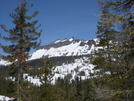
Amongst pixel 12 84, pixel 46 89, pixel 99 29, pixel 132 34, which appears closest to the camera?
pixel 132 34

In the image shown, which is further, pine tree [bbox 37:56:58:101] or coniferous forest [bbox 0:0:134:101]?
pine tree [bbox 37:56:58:101]

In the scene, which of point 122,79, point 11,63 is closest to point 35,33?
point 11,63

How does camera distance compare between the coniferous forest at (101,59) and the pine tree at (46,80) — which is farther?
the pine tree at (46,80)

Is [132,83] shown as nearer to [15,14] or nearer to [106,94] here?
[106,94]

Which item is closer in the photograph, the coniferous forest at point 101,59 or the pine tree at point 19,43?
the coniferous forest at point 101,59

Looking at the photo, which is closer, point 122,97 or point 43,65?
point 122,97

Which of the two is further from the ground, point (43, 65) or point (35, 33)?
point (35, 33)

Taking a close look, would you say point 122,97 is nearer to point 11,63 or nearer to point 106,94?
point 106,94

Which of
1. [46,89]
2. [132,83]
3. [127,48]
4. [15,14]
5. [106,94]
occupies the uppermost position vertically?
[15,14]

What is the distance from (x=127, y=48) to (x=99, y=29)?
28.8 feet

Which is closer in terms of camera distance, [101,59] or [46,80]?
[101,59]

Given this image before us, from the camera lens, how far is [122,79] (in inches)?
240

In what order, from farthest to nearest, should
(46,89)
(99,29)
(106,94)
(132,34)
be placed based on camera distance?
(46,89) < (99,29) < (106,94) < (132,34)

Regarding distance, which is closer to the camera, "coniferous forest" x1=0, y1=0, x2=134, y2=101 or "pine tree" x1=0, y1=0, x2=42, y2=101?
"coniferous forest" x1=0, y1=0, x2=134, y2=101
